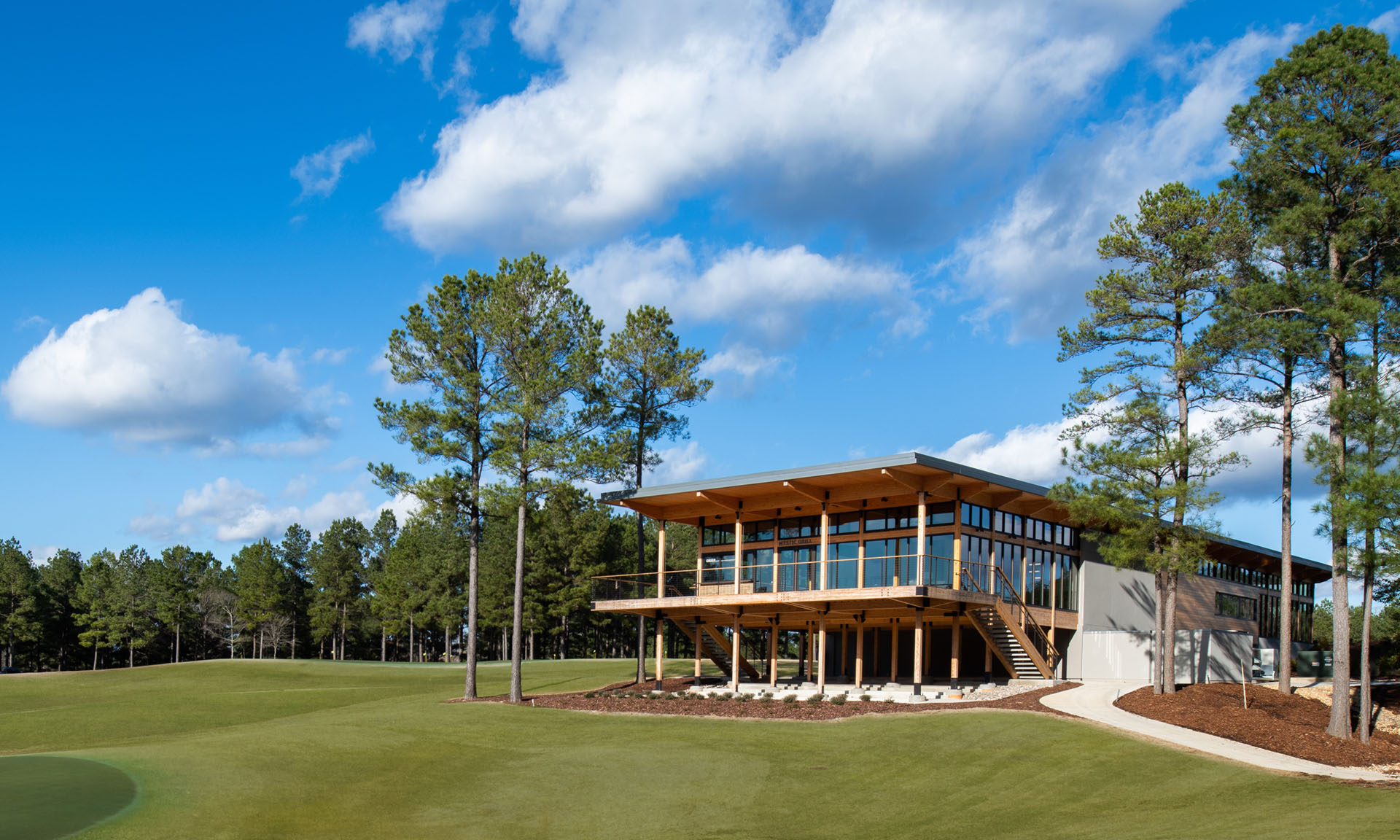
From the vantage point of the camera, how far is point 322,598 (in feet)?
263

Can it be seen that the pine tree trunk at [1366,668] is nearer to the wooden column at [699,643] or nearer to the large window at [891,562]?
the large window at [891,562]

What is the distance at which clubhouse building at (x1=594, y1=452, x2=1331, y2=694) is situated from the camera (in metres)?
30.6

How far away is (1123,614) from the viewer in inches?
1454

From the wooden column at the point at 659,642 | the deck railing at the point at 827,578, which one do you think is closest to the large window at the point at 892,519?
the deck railing at the point at 827,578

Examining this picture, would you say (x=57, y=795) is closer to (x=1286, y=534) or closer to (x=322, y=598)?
(x=1286, y=534)

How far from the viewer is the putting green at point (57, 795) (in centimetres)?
1349

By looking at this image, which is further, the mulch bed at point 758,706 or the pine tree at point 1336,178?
the mulch bed at point 758,706

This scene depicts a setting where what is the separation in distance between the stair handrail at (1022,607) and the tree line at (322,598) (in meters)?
35.2

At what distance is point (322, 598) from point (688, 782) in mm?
68444

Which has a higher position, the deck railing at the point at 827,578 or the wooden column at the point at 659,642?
the deck railing at the point at 827,578

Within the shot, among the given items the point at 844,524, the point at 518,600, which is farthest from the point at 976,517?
the point at 518,600

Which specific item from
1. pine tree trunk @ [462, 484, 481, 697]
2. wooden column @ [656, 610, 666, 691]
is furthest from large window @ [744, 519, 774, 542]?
pine tree trunk @ [462, 484, 481, 697]

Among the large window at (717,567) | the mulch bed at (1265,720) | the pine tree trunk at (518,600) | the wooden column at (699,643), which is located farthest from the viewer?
the wooden column at (699,643)

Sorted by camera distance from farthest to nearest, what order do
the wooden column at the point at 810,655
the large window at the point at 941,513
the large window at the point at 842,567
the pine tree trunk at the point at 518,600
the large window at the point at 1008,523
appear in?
1. the wooden column at the point at 810,655
2. the large window at the point at 842,567
3. the large window at the point at 1008,523
4. the pine tree trunk at the point at 518,600
5. the large window at the point at 941,513
